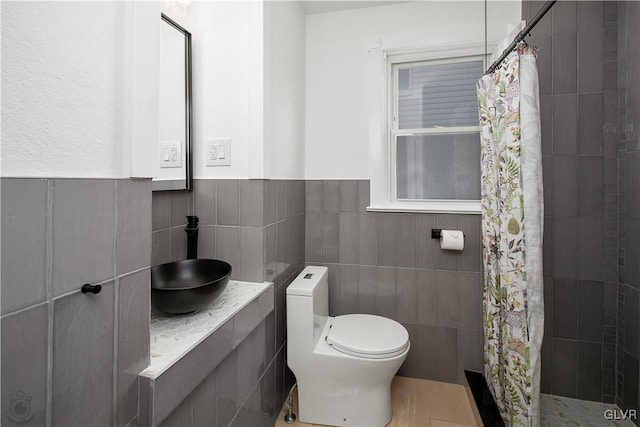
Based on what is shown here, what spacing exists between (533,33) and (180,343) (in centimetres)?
244

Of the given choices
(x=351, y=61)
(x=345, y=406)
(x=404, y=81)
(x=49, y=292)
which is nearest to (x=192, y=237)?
(x=49, y=292)

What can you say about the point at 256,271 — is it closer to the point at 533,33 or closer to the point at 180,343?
the point at 180,343

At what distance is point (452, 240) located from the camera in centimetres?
189

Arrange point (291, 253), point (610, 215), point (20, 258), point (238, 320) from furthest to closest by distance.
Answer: point (291, 253)
point (610, 215)
point (238, 320)
point (20, 258)

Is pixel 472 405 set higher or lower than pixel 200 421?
lower

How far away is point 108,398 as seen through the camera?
2.31 feet

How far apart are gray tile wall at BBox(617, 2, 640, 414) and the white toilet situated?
3.94 feet

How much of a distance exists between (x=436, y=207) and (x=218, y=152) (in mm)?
1405

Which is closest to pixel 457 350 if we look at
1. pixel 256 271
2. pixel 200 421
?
pixel 256 271

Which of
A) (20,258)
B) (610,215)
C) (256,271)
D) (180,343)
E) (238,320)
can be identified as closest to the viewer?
(20,258)

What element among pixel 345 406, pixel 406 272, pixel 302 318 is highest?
pixel 406 272

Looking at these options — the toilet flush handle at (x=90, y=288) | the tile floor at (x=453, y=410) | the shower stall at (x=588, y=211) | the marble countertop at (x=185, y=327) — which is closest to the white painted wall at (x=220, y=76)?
the marble countertop at (x=185, y=327)

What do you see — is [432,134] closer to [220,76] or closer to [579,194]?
[579,194]

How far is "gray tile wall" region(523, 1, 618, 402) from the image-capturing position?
1.74 m
